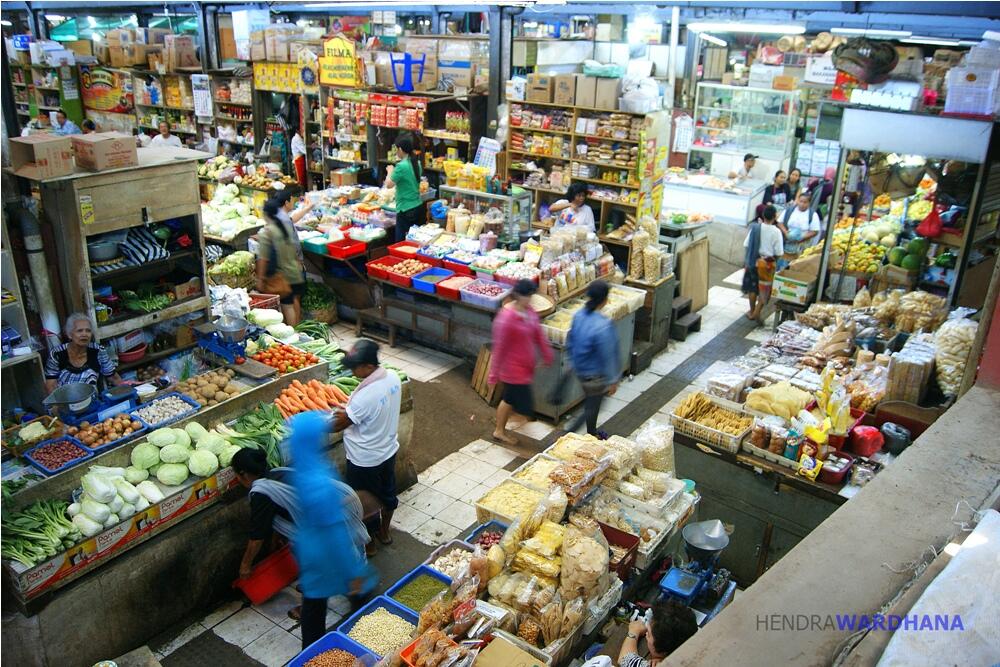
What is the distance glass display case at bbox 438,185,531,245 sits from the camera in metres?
10.5

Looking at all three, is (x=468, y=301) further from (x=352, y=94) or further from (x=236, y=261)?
(x=352, y=94)

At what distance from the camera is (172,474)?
17.9 feet

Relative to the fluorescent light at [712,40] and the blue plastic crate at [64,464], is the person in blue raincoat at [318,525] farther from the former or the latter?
the fluorescent light at [712,40]

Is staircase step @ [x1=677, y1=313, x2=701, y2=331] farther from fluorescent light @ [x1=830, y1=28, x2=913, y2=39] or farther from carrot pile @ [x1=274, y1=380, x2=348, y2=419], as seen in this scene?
carrot pile @ [x1=274, y1=380, x2=348, y2=419]

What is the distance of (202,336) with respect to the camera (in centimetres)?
704

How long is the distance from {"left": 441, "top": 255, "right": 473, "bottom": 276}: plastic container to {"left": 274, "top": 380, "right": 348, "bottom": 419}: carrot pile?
3.13 metres

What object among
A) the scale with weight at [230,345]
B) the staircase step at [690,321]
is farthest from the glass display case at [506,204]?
the scale with weight at [230,345]

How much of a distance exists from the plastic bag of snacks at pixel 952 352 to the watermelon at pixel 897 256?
250 cm

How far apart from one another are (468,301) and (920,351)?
4.74m

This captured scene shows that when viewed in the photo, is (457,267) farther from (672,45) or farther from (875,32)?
(672,45)

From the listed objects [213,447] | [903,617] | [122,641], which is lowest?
[122,641]

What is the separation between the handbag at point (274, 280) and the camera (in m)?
9.35

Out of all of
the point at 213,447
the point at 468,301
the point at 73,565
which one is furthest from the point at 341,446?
the point at 468,301

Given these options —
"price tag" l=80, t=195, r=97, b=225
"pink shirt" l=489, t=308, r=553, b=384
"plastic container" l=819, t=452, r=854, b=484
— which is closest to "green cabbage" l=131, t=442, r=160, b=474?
"price tag" l=80, t=195, r=97, b=225
